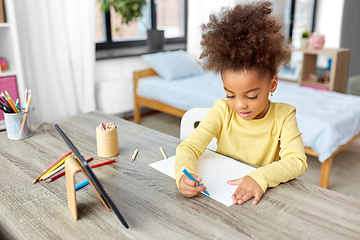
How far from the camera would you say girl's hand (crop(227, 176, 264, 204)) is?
2.49 feet

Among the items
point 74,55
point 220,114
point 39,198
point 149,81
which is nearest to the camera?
point 39,198

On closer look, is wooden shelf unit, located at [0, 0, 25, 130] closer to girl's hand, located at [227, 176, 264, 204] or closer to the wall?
girl's hand, located at [227, 176, 264, 204]

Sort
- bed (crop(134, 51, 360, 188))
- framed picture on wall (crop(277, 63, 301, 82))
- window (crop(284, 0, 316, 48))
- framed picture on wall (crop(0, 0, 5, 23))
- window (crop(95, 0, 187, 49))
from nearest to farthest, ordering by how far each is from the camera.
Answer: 1. bed (crop(134, 51, 360, 188))
2. framed picture on wall (crop(0, 0, 5, 23))
3. window (crop(95, 0, 187, 49))
4. framed picture on wall (crop(277, 63, 301, 82))
5. window (crop(284, 0, 316, 48))

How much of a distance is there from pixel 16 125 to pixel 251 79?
86cm

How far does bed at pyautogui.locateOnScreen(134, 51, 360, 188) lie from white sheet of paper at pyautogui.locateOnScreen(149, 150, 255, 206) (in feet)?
1.17

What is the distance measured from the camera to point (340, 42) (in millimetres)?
4918

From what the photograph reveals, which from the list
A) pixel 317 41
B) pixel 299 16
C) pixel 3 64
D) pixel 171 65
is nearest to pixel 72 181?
pixel 3 64

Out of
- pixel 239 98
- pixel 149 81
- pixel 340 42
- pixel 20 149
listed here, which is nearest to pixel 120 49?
pixel 149 81

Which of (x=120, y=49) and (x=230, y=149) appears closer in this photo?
(x=230, y=149)

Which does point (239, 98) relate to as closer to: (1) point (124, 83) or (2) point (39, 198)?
(2) point (39, 198)

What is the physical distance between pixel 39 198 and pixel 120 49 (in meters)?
2.82

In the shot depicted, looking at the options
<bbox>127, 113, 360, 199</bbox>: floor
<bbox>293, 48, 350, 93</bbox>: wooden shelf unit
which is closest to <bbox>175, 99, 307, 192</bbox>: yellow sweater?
<bbox>127, 113, 360, 199</bbox>: floor

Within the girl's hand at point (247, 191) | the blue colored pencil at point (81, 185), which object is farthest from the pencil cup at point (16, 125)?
the girl's hand at point (247, 191)

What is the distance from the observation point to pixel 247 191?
78 centimetres
